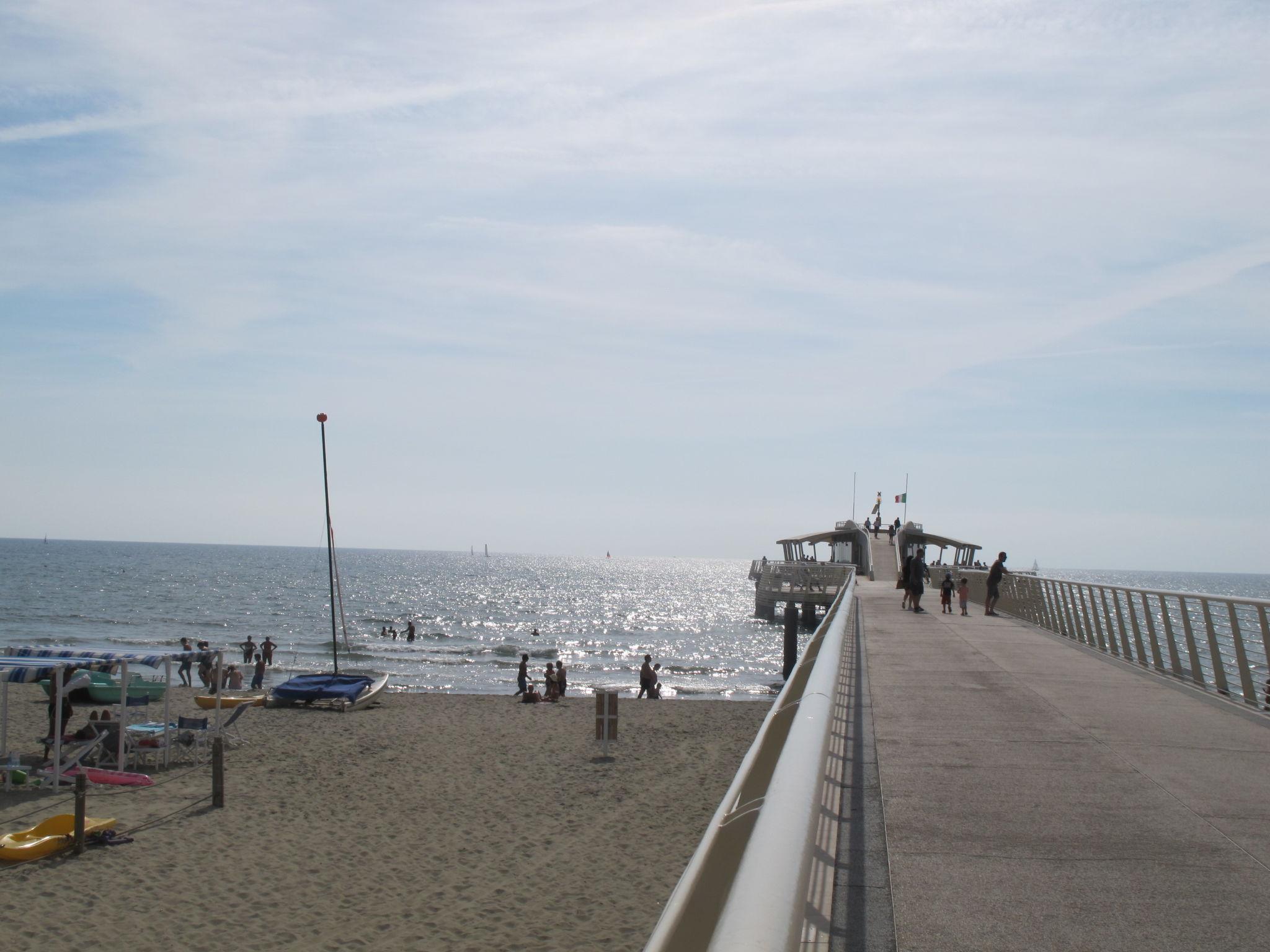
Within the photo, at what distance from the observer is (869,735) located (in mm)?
7328

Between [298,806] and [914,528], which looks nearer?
[298,806]

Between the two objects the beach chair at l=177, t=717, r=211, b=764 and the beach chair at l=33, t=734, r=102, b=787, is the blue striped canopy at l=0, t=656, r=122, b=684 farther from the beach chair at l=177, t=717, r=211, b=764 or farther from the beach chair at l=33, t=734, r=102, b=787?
the beach chair at l=177, t=717, r=211, b=764

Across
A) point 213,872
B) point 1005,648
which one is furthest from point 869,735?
point 213,872

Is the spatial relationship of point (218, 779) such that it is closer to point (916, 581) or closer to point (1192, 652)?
point (1192, 652)

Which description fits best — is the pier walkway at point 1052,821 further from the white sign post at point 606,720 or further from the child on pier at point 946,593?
the child on pier at point 946,593

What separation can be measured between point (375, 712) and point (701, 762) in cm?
1130

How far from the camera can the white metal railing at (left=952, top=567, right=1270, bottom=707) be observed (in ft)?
31.4

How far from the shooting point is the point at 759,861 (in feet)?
6.97

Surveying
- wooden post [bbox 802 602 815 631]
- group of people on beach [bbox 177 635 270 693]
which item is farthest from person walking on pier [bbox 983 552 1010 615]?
wooden post [bbox 802 602 815 631]

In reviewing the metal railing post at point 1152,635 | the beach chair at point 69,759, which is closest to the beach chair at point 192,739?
the beach chair at point 69,759

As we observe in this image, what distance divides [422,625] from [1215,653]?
6533 centimetres

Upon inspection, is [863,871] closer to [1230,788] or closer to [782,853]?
[782,853]

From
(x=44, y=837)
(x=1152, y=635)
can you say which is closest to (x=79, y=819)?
(x=44, y=837)

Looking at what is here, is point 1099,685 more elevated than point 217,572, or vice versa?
point 217,572
